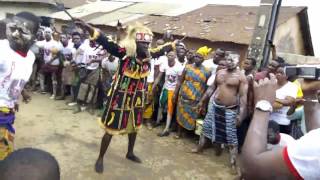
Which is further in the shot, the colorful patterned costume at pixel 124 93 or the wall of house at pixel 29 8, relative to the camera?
the wall of house at pixel 29 8

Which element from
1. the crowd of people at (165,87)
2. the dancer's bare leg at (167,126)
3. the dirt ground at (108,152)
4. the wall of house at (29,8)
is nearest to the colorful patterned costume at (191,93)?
the crowd of people at (165,87)

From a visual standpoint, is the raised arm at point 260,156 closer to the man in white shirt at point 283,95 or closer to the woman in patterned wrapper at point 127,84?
the woman in patterned wrapper at point 127,84

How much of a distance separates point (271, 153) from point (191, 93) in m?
4.78

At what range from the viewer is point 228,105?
5266mm

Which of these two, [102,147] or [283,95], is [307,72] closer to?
[283,95]

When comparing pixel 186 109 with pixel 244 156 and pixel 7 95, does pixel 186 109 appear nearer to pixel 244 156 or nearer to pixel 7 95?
pixel 7 95

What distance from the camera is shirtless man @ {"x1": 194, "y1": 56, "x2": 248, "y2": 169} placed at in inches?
203

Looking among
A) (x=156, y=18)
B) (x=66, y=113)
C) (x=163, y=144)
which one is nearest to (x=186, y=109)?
(x=163, y=144)

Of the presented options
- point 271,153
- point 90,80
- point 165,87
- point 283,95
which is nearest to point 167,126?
point 165,87

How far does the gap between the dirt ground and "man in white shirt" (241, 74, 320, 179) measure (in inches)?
133

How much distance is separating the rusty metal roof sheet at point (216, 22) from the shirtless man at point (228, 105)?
2797 mm

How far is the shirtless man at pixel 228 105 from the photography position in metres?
5.16

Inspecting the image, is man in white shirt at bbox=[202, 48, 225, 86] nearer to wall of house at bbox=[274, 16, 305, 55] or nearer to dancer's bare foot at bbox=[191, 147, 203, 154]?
dancer's bare foot at bbox=[191, 147, 203, 154]

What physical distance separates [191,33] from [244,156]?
7.79 metres
